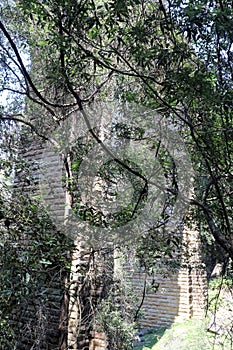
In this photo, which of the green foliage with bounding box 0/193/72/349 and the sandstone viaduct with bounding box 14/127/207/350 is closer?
the green foliage with bounding box 0/193/72/349

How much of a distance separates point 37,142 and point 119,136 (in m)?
1.22

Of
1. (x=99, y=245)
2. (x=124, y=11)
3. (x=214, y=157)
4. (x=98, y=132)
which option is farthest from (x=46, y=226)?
(x=124, y=11)

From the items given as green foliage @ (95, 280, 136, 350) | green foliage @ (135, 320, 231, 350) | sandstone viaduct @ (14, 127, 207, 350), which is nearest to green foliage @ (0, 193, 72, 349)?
sandstone viaduct @ (14, 127, 207, 350)

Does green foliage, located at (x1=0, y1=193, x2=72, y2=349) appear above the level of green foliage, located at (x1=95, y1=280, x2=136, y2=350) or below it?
above

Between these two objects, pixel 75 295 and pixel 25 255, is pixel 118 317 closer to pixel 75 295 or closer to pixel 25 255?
pixel 75 295

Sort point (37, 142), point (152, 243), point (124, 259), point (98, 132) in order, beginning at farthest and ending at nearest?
point (37, 142) → point (124, 259) → point (98, 132) → point (152, 243)

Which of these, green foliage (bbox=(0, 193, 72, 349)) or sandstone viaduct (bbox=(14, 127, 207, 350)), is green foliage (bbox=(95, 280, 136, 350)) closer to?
sandstone viaduct (bbox=(14, 127, 207, 350))

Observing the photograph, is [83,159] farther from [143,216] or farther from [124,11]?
[124,11]

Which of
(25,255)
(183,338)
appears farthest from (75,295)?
(183,338)

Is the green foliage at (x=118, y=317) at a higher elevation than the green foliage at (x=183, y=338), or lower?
higher

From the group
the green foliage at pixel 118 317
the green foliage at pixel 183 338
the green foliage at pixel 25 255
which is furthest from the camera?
the green foliage at pixel 183 338

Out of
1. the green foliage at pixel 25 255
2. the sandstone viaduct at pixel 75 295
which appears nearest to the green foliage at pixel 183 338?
the sandstone viaduct at pixel 75 295

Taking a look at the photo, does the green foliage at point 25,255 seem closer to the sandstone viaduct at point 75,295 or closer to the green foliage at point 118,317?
the sandstone viaduct at point 75,295

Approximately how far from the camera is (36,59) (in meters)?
2.90
